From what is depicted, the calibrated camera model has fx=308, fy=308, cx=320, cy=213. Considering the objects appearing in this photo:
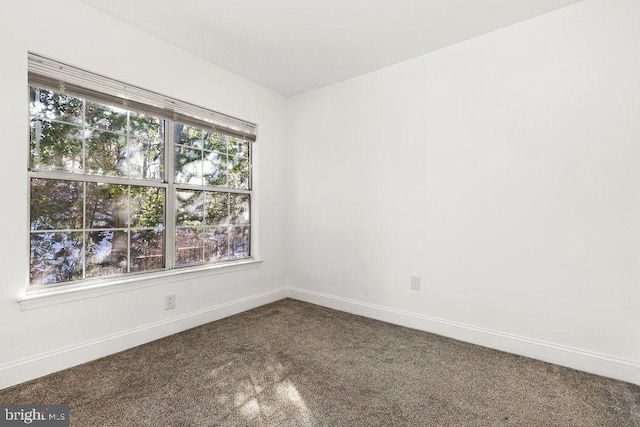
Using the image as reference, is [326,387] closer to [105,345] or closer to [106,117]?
[105,345]

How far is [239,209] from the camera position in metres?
3.37

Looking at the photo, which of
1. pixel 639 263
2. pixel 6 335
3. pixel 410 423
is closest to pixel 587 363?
pixel 639 263

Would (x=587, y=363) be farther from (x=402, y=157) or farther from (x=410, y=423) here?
(x=402, y=157)

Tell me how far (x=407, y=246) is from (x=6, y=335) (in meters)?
2.92

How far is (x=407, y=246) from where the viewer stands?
9.49 ft

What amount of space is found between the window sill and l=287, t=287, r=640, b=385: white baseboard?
1.35 meters

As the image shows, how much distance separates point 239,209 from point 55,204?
1573 mm

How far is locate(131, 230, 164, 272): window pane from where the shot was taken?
2.49 meters

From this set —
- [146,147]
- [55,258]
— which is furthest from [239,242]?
[55,258]

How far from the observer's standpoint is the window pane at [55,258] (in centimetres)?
201

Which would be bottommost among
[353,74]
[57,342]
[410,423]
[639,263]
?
[410,423]

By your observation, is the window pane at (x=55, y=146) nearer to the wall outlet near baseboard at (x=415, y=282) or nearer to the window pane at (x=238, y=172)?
the window pane at (x=238, y=172)

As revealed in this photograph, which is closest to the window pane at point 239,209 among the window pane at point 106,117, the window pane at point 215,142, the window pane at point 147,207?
the window pane at point 215,142

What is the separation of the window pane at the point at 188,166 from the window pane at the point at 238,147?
0.39m
